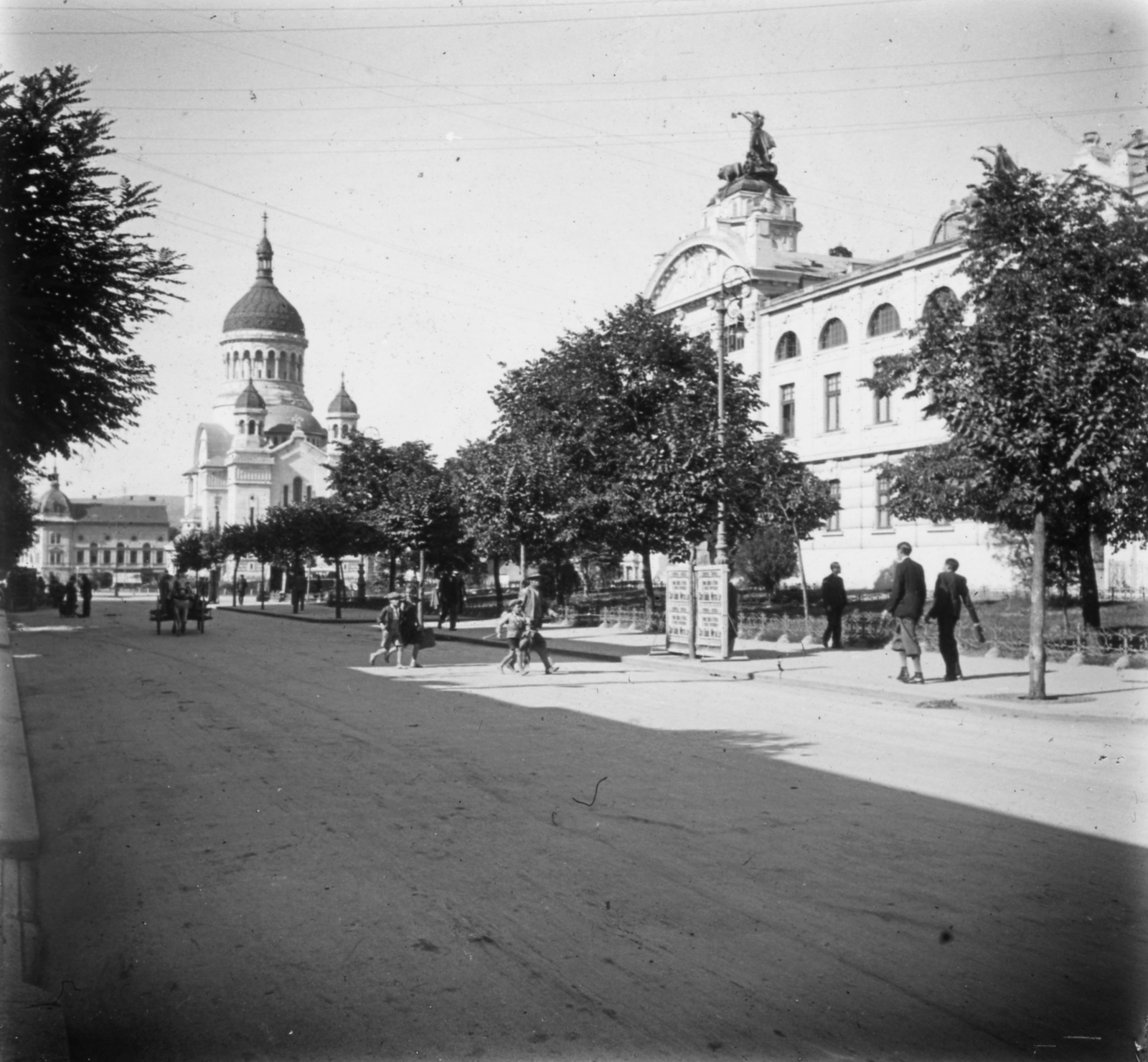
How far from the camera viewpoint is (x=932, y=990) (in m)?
4.44

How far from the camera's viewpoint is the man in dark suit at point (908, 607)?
15.7 m

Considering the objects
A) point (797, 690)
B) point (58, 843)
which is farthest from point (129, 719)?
point (797, 690)

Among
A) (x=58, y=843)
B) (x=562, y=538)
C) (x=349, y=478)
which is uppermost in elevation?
(x=349, y=478)

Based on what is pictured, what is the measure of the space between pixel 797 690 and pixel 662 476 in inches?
276

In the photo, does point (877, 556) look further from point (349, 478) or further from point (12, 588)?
point (12, 588)

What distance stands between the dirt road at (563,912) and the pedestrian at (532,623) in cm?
783

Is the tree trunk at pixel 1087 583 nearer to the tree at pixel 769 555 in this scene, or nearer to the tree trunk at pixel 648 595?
the tree trunk at pixel 648 595

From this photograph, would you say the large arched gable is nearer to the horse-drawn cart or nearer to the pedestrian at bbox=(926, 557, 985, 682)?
the horse-drawn cart

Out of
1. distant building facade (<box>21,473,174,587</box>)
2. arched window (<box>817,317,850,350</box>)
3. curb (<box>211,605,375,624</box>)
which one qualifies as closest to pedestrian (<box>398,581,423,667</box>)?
curb (<box>211,605,375,624</box>)

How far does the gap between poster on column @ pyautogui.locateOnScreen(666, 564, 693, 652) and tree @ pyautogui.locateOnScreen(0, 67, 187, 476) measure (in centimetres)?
990

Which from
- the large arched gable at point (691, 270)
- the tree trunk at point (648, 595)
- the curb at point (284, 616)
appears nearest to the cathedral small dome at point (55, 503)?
the curb at point (284, 616)

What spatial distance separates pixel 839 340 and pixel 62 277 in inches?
1360

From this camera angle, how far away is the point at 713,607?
808 inches

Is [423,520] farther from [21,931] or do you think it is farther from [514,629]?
[21,931]
